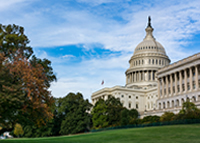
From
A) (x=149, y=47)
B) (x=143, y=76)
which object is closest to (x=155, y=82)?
(x=143, y=76)

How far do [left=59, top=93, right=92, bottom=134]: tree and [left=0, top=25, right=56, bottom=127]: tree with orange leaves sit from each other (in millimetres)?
58627

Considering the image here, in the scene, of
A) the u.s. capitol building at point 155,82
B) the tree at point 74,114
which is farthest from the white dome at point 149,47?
the tree at point 74,114

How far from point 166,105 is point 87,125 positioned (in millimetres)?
28438

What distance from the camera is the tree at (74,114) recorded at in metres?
96.3

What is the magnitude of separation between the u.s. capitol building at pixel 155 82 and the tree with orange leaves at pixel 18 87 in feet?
169

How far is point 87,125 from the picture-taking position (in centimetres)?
9875

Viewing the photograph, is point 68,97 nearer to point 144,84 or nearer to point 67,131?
point 67,131

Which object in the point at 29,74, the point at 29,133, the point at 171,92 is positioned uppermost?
the point at 171,92

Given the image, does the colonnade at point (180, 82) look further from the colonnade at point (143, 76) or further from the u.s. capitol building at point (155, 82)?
the colonnade at point (143, 76)

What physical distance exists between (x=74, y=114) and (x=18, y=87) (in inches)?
2641

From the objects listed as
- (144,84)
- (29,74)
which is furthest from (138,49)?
(29,74)

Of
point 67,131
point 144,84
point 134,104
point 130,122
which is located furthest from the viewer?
point 144,84

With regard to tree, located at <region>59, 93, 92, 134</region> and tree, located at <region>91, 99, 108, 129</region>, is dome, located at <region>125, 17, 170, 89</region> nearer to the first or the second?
tree, located at <region>59, 93, 92, 134</region>

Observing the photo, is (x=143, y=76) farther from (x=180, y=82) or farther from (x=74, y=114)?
(x=74, y=114)
